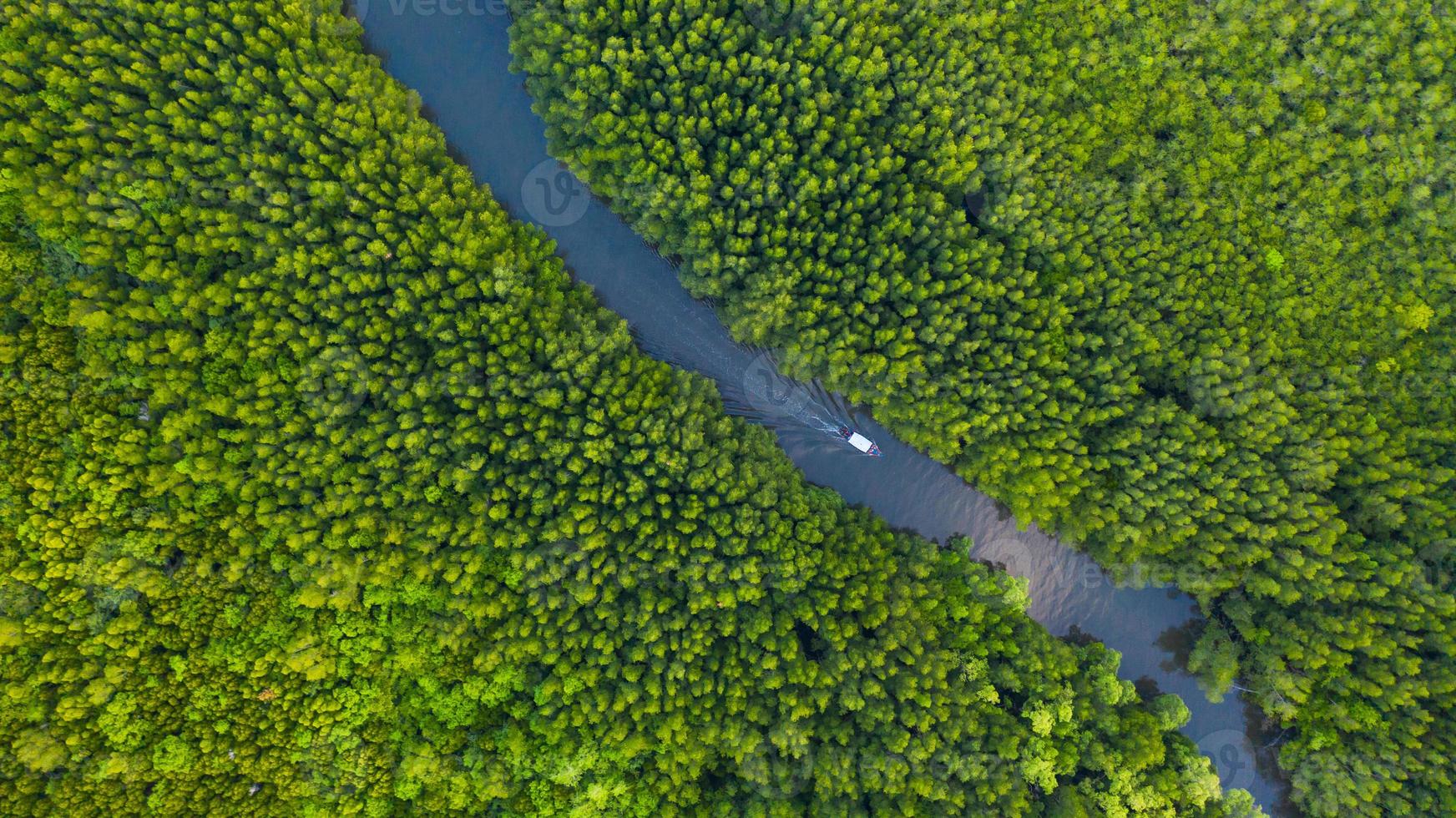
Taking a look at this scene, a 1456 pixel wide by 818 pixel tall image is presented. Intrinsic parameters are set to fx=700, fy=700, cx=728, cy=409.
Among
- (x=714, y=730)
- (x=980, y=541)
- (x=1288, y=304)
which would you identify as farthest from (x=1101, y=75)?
(x=714, y=730)

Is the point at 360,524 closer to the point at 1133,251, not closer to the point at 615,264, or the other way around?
the point at 615,264

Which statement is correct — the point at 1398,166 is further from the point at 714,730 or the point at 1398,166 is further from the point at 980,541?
the point at 714,730

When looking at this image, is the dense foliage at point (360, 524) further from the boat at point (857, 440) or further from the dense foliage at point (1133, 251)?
the dense foliage at point (1133, 251)

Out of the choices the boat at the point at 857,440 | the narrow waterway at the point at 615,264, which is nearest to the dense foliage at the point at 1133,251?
the narrow waterway at the point at 615,264

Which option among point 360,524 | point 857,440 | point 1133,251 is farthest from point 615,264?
point 1133,251

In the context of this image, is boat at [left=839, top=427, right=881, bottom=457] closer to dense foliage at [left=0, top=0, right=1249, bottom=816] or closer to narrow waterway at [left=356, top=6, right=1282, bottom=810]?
narrow waterway at [left=356, top=6, right=1282, bottom=810]

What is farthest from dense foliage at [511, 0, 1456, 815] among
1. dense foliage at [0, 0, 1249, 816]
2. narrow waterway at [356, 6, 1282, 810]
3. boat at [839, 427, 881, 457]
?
dense foliage at [0, 0, 1249, 816]
